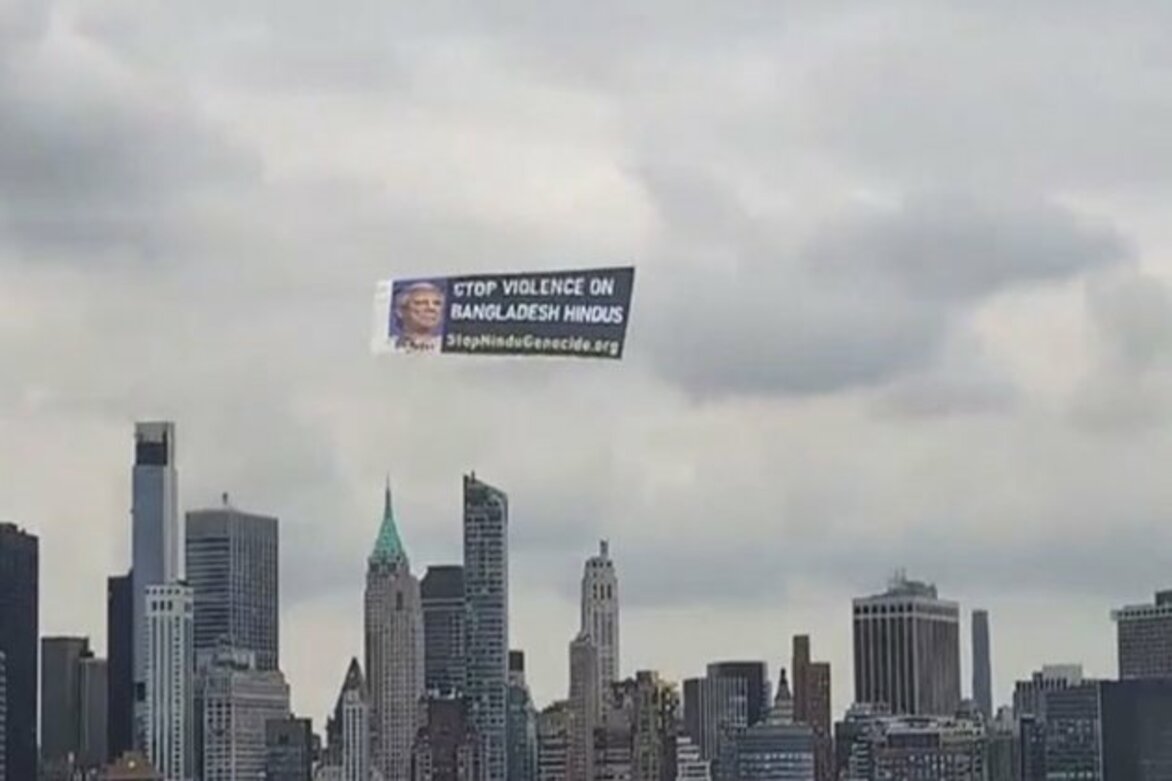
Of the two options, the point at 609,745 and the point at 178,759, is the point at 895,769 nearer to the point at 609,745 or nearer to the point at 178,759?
the point at 609,745

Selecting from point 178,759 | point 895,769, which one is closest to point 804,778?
point 895,769

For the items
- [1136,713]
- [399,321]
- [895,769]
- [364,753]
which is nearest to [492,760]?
[364,753]

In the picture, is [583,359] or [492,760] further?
[492,760]
